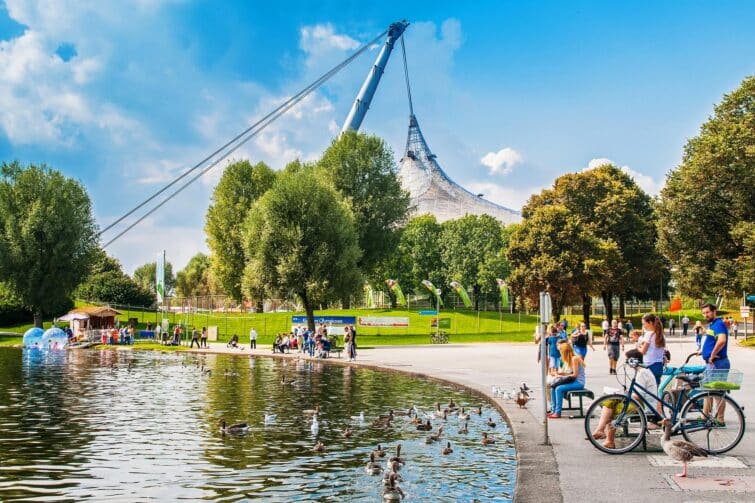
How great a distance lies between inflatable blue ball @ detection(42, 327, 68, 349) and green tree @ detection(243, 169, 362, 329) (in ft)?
46.2

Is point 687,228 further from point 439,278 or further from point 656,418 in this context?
point 439,278

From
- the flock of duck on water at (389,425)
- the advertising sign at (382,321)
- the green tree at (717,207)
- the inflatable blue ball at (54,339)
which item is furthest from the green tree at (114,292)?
the flock of duck on water at (389,425)

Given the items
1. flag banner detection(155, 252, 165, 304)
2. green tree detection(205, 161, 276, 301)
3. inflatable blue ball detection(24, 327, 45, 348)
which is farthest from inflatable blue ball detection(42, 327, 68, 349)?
green tree detection(205, 161, 276, 301)

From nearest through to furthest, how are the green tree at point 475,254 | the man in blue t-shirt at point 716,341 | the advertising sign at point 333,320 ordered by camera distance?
the man in blue t-shirt at point 716,341 → the advertising sign at point 333,320 → the green tree at point 475,254

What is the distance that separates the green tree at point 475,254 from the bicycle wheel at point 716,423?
84167 mm

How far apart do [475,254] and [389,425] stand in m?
83.9

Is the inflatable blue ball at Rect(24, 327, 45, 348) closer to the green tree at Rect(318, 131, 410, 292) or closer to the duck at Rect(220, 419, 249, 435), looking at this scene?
the green tree at Rect(318, 131, 410, 292)

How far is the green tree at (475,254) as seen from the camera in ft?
316

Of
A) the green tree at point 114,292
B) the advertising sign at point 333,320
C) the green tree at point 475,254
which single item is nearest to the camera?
the advertising sign at point 333,320

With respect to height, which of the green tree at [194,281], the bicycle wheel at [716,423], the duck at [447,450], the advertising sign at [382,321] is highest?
the green tree at [194,281]

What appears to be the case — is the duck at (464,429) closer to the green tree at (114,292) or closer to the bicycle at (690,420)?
the bicycle at (690,420)

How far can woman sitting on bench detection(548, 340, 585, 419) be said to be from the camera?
14695 mm

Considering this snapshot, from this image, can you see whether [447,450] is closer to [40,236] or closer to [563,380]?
[563,380]

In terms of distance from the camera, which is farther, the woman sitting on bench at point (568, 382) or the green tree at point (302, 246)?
the green tree at point (302, 246)
